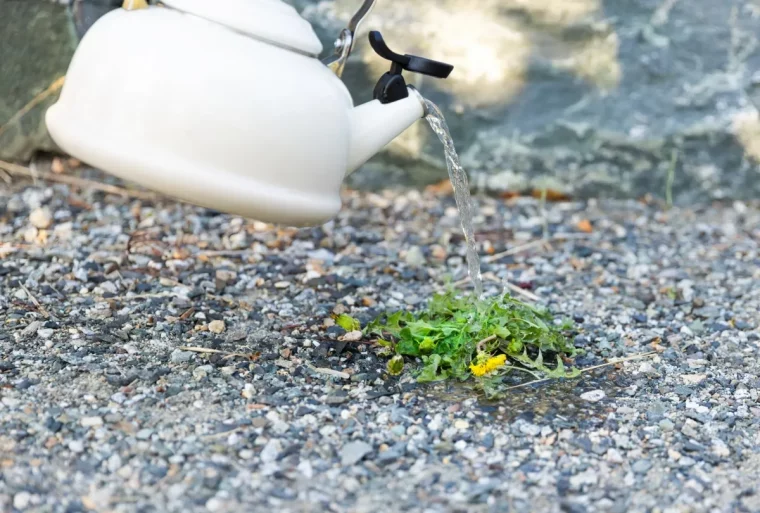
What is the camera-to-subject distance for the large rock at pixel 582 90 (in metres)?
2.85

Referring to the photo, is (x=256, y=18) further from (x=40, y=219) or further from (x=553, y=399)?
(x=40, y=219)

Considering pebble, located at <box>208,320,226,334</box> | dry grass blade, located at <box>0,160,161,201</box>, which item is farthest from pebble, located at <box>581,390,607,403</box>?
dry grass blade, located at <box>0,160,161,201</box>

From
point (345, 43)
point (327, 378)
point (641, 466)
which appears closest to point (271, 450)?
point (327, 378)

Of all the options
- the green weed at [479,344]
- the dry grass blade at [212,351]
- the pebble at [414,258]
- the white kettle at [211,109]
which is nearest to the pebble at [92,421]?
the dry grass blade at [212,351]

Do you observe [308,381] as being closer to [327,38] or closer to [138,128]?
[138,128]

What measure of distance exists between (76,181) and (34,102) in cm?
26

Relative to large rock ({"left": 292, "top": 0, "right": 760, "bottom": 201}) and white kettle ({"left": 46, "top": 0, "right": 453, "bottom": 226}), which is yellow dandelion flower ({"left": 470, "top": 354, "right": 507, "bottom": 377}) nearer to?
white kettle ({"left": 46, "top": 0, "right": 453, "bottom": 226})

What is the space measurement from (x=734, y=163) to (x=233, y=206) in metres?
2.04

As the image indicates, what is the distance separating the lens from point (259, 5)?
1.43m

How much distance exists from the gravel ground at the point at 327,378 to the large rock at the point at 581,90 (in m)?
0.36

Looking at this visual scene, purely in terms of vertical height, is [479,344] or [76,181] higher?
[479,344]

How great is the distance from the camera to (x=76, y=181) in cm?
270

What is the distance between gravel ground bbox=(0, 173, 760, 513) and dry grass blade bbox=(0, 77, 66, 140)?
9.5 inches

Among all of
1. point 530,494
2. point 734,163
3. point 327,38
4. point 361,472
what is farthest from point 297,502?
point 734,163
